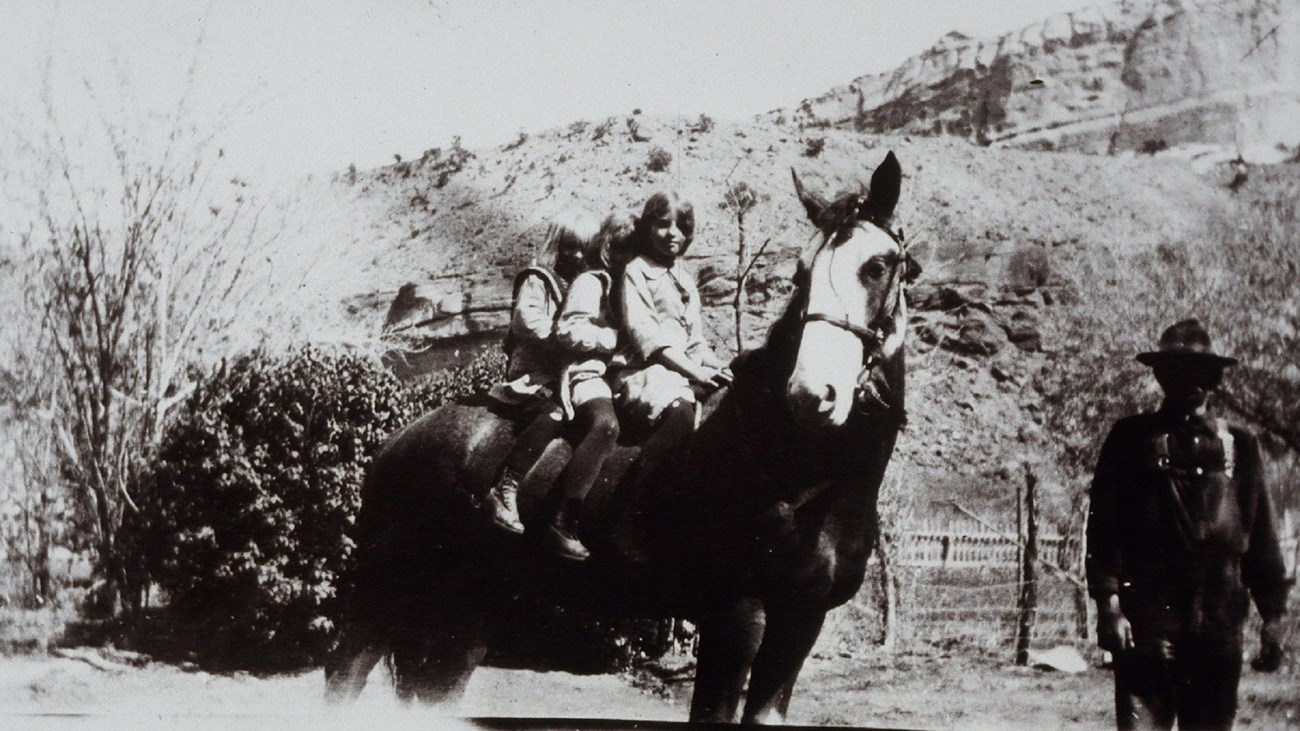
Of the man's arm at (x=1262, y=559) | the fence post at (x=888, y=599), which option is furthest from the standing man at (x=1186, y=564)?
the fence post at (x=888, y=599)

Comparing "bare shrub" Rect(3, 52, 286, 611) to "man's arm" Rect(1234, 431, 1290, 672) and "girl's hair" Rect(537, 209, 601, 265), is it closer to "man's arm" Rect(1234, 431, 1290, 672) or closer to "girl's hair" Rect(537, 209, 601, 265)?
"girl's hair" Rect(537, 209, 601, 265)

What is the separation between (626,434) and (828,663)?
1331mm

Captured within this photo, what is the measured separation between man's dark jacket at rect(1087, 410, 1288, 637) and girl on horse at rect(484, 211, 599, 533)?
2.35m

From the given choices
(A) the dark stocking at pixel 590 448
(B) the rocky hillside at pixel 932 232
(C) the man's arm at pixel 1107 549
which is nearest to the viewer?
(C) the man's arm at pixel 1107 549

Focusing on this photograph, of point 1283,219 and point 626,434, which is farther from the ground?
point 1283,219

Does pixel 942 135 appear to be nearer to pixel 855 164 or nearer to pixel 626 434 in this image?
pixel 855 164

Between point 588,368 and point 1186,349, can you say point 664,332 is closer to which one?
point 588,368

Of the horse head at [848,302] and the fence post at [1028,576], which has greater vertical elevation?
the horse head at [848,302]

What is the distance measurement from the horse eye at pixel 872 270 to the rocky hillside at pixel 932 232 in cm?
66

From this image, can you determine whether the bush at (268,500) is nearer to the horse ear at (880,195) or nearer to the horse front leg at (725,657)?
the horse front leg at (725,657)

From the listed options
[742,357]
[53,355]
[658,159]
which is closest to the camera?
[742,357]

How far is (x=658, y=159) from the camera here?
18.8ft

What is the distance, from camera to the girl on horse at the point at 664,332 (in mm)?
4988

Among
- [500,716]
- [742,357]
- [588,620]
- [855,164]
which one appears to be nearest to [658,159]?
[855,164]
